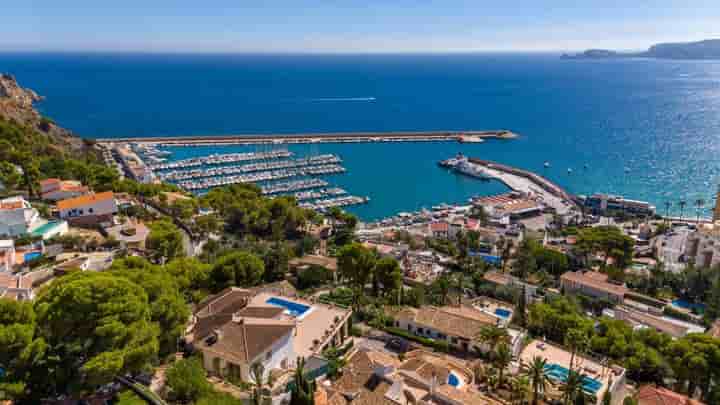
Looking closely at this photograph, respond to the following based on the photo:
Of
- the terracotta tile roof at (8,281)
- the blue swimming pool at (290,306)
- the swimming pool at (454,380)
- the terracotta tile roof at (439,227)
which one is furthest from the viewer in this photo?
the terracotta tile roof at (439,227)

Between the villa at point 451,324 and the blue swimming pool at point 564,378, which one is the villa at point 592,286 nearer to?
the villa at point 451,324

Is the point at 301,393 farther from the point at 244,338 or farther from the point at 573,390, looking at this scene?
the point at 573,390

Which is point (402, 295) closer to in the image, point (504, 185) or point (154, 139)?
point (504, 185)

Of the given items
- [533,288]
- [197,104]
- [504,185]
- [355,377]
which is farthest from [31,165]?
[197,104]

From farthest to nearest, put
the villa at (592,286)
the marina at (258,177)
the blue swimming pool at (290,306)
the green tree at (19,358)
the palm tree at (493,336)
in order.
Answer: the marina at (258,177)
the villa at (592,286)
the blue swimming pool at (290,306)
the palm tree at (493,336)
the green tree at (19,358)

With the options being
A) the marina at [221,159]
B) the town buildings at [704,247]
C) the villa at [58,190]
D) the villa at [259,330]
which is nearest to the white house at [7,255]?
the villa at [58,190]

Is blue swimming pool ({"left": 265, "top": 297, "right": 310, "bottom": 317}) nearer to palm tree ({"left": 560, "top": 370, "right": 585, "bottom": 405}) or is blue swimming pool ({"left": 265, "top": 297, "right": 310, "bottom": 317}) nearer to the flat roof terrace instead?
the flat roof terrace

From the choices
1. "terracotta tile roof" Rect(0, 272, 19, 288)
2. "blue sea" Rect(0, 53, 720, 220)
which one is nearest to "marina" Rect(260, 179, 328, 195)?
"blue sea" Rect(0, 53, 720, 220)

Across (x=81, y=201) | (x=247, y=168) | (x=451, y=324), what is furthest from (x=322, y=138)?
(x=451, y=324)
